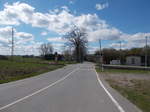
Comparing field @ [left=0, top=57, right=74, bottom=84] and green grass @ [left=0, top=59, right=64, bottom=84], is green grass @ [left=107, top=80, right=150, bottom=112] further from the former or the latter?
green grass @ [left=0, top=59, right=64, bottom=84]

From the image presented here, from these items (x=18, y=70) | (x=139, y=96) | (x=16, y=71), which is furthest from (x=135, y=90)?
(x=18, y=70)

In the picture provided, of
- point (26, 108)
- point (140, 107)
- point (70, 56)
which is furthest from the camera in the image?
point (70, 56)

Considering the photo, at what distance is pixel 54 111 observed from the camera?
285 inches

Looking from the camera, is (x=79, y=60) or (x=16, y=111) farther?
(x=79, y=60)

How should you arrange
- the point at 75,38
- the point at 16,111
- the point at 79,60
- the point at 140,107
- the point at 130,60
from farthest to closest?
1. the point at 79,60
2. the point at 75,38
3. the point at 130,60
4. the point at 140,107
5. the point at 16,111

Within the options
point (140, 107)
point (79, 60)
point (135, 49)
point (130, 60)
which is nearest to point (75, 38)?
point (79, 60)

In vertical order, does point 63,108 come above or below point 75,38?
below

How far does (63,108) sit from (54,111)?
606 mm

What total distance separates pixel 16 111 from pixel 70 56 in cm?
11573

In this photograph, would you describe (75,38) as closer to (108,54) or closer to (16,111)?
(108,54)

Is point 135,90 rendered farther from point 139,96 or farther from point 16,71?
point 16,71

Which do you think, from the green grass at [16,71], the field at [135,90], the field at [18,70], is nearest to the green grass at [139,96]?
the field at [135,90]

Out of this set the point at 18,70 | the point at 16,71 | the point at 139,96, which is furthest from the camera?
the point at 18,70

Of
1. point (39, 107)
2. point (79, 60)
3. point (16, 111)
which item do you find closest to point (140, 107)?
point (39, 107)
